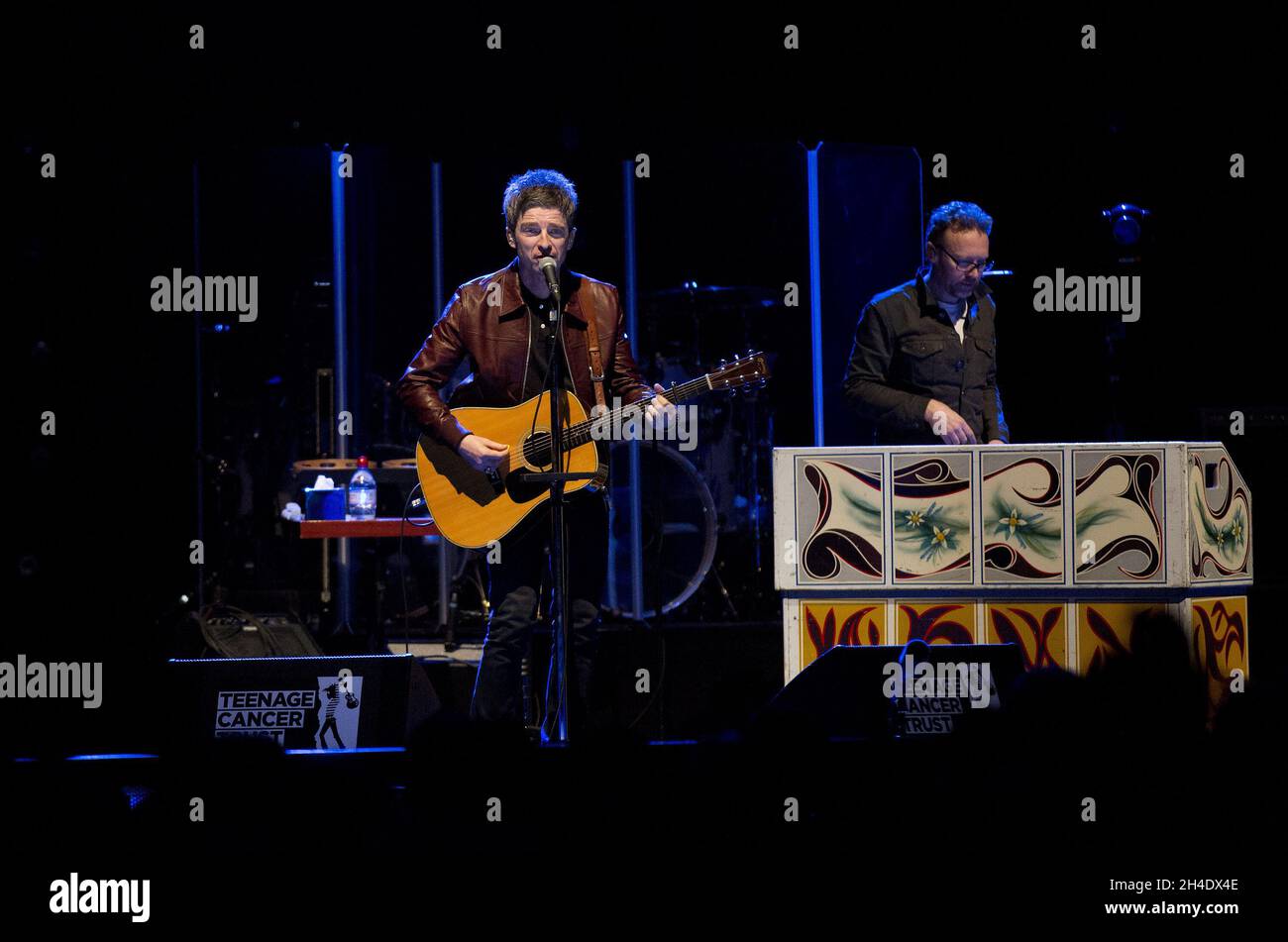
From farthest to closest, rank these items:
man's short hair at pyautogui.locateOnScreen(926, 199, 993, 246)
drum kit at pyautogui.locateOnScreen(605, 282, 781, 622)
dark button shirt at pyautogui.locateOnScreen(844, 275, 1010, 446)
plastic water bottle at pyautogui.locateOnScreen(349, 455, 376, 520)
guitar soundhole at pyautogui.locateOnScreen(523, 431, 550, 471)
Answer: drum kit at pyautogui.locateOnScreen(605, 282, 781, 622) → plastic water bottle at pyautogui.locateOnScreen(349, 455, 376, 520) → dark button shirt at pyautogui.locateOnScreen(844, 275, 1010, 446) → man's short hair at pyautogui.locateOnScreen(926, 199, 993, 246) → guitar soundhole at pyautogui.locateOnScreen(523, 431, 550, 471)

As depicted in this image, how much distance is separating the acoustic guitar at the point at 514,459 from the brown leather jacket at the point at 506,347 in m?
0.09

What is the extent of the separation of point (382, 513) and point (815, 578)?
4008 millimetres

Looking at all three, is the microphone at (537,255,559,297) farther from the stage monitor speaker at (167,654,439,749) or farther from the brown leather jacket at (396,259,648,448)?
the stage monitor speaker at (167,654,439,749)

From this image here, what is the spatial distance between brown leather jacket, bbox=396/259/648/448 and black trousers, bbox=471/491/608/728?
415mm

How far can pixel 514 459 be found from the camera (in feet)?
16.5

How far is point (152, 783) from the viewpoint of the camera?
273 cm

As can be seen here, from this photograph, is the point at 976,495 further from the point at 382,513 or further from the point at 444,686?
the point at 382,513

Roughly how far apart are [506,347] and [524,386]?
0.16 m

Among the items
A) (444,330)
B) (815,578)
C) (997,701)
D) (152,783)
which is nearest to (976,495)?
(815,578)

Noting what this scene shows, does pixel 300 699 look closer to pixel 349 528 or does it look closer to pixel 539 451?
pixel 539 451

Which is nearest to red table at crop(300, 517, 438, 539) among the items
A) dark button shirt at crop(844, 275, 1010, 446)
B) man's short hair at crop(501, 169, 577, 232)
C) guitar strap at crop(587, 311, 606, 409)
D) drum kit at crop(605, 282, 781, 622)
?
drum kit at crop(605, 282, 781, 622)

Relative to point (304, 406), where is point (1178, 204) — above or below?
above

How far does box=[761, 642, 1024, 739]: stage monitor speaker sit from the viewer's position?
153 inches
